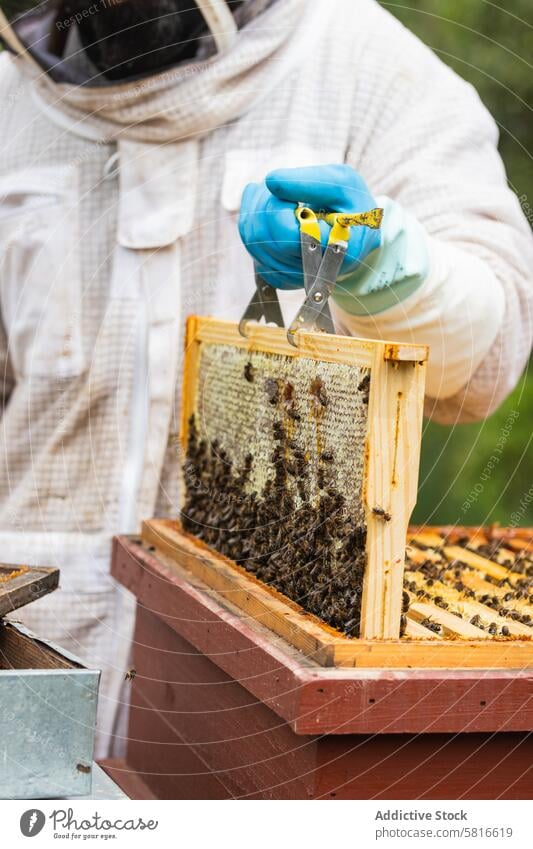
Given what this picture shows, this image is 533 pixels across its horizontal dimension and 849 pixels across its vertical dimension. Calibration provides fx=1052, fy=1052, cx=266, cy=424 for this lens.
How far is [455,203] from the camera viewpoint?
3.35 m

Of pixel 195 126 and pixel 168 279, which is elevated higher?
pixel 195 126

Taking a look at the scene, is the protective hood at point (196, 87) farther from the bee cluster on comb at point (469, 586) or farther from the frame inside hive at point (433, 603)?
the bee cluster on comb at point (469, 586)

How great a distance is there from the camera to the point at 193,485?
2.86 metres

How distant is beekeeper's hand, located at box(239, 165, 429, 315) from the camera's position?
231 centimetres

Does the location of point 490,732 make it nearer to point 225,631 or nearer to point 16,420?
point 225,631

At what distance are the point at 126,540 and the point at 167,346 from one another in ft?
2.68

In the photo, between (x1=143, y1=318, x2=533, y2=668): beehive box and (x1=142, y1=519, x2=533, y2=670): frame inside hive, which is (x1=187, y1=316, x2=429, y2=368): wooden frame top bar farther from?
(x1=142, y1=519, x2=533, y2=670): frame inside hive

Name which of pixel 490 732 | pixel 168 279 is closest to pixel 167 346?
pixel 168 279

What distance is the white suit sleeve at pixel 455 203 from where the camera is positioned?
3.11 m

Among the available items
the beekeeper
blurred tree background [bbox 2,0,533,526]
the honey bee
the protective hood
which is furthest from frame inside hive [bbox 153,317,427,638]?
blurred tree background [bbox 2,0,533,526]

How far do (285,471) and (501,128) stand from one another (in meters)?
6.84

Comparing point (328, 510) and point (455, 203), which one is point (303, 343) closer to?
point (328, 510)

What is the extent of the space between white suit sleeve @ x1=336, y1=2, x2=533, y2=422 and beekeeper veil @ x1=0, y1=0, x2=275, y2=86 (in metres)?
0.54

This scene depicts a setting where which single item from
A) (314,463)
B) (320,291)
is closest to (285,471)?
(314,463)
